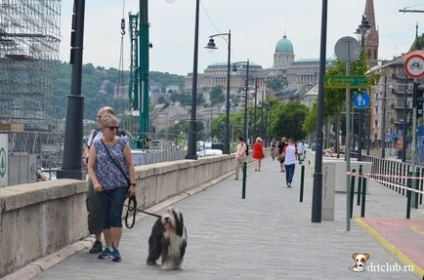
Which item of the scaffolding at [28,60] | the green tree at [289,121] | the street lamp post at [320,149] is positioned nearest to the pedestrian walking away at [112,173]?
the street lamp post at [320,149]

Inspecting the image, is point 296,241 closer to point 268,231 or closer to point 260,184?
point 268,231

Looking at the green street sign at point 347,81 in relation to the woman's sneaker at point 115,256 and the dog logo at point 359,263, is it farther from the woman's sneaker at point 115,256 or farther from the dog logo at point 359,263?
the woman's sneaker at point 115,256

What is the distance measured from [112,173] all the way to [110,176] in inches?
1.7

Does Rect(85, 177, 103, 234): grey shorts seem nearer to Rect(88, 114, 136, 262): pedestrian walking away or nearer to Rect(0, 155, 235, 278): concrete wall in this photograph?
Rect(88, 114, 136, 262): pedestrian walking away

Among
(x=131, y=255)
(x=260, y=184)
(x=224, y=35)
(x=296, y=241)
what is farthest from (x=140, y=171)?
(x=224, y=35)

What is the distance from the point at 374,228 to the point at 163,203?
5827 millimetres

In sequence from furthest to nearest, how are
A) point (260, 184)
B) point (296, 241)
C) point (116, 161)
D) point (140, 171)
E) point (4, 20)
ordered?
point (4, 20) → point (260, 184) → point (140, 171) → point (296, 241) → point (116, 161)

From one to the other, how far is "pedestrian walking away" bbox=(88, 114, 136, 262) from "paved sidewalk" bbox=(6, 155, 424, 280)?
0.52 metres

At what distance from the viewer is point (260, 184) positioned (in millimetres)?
36188

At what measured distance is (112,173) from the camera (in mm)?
11617

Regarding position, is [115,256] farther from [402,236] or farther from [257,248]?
[402,236]

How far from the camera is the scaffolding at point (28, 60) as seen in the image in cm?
6285

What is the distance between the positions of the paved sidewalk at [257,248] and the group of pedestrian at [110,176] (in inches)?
16.7

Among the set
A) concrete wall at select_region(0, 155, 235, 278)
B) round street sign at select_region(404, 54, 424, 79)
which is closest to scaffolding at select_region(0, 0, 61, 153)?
round street sign at select_region(404, 54, 424, 79)
